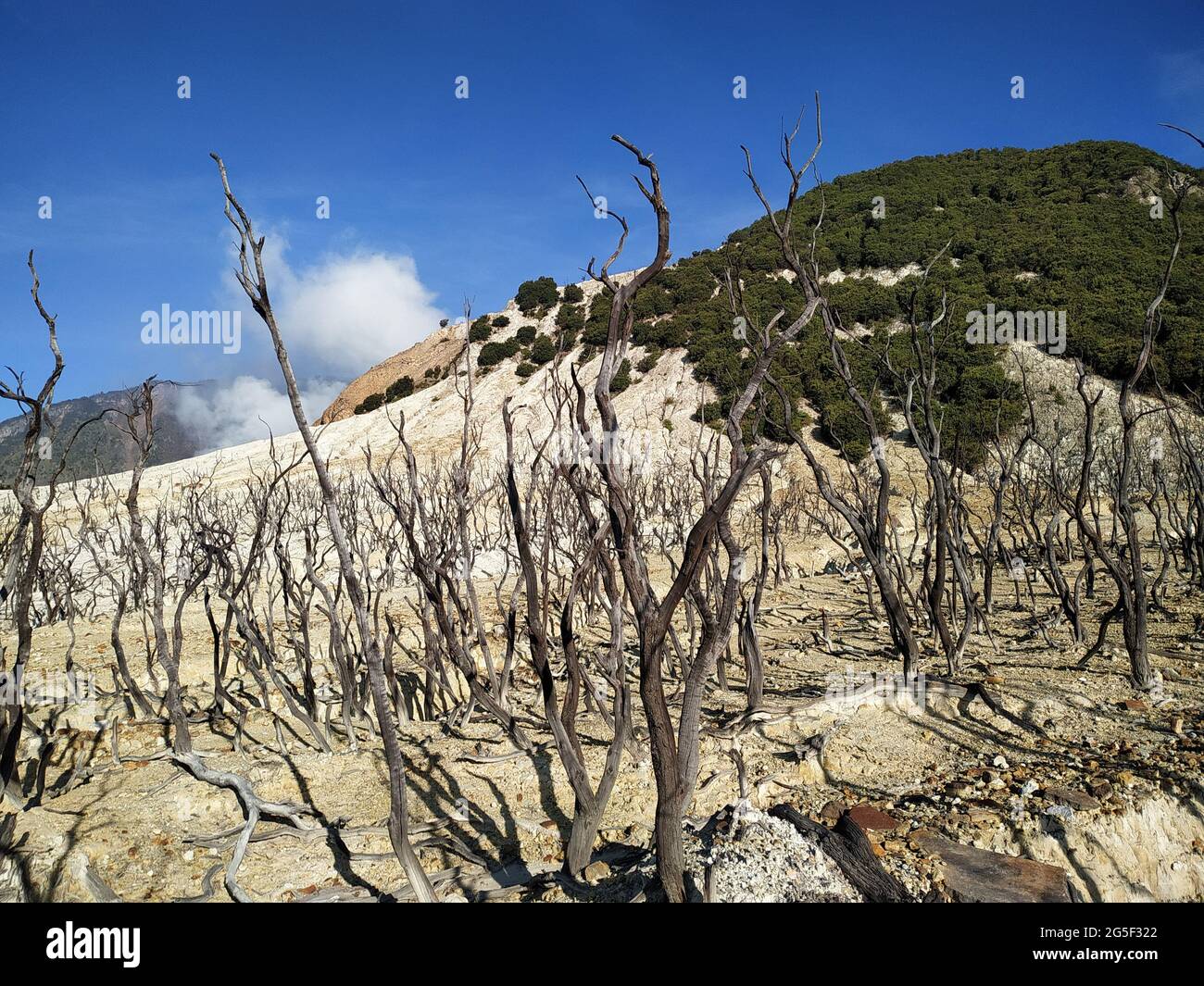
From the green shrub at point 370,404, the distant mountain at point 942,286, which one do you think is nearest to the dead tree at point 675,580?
the distant mountain at point 942,286

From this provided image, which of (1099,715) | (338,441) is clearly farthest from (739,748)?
(338,441)

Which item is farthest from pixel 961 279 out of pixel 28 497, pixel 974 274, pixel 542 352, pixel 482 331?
pixel 28 497

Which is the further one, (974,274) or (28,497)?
(974,274)

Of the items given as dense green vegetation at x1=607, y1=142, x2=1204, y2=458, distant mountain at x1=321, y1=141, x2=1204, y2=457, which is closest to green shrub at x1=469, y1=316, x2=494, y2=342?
distant mountain at x1=321, y1=141, x2=1204, y2=457

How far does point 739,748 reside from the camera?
4.43 meters

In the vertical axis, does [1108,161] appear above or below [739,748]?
above

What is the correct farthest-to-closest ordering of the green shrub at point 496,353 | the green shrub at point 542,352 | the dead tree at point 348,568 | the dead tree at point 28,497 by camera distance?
the green shrub at point 496,353 → the green shrub at point 542,352 → the dead tree at point 28,497 → the dead tree at point 348,568

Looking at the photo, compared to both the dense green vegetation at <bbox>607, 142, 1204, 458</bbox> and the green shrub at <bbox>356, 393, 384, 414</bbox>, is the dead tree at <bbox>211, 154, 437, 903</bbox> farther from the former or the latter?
the green shrub at <bbox>356, 393, 384, 414</bbox>

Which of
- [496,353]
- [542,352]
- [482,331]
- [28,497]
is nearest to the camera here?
[28,497]

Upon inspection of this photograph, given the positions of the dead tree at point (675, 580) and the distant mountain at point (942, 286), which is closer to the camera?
the dead tree at point (675, 580)

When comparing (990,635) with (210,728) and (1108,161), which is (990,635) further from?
(1108,161)

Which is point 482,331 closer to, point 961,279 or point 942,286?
point 961,279

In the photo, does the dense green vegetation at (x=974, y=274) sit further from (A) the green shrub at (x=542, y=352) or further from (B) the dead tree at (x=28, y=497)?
(B) the dead tree at (x=28, y=497)
